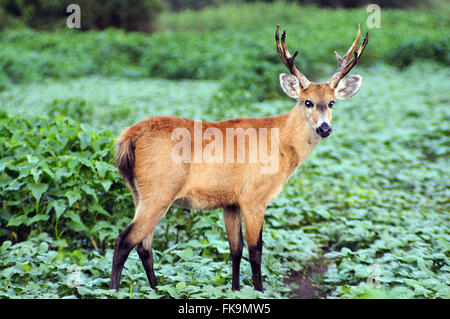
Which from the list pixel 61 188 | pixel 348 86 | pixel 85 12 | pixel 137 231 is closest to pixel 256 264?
pixel 137 231

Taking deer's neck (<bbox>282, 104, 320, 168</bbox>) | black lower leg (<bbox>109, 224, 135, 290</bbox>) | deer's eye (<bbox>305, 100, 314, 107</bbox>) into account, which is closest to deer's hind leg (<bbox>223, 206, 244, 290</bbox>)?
deer's neck (<bbox>282, 104, 320, 168</bbox>)

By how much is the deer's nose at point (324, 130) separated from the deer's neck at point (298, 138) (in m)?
0.31

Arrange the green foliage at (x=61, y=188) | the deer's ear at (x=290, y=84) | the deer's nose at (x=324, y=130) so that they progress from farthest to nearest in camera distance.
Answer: the green foliage at (x=61, y=188)
the deer's ear at (x=290, y=84)
the deer's nose at (x=324, y=130)

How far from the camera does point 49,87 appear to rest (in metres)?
14.7

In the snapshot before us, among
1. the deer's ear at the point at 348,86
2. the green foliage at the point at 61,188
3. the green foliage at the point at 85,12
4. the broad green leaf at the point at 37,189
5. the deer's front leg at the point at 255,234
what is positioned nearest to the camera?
the deer's front leg at the point at 255,234

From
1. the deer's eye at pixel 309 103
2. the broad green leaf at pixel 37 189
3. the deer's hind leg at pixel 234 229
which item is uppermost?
→ the deer's eye at pixel 309 103

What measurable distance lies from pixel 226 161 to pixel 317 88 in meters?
0.95

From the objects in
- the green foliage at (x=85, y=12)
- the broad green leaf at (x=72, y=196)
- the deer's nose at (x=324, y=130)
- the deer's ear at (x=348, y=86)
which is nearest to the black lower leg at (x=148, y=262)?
the broad green leaf at (x=72, y=196)

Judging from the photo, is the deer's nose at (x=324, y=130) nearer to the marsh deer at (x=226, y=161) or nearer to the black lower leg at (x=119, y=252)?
the marsh deer at (x=226, y=161)

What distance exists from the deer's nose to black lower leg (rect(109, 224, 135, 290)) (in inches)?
63.3

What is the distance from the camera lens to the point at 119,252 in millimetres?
4246

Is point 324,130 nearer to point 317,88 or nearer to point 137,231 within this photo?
point 317,88

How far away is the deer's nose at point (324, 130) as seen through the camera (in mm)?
4328
